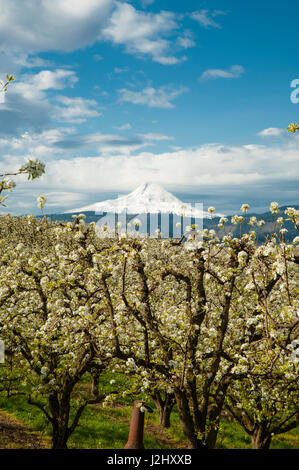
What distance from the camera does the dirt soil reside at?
14.1m

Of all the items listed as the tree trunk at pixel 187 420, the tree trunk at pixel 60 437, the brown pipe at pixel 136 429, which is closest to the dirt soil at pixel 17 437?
the tree trunk at pixel 60 437

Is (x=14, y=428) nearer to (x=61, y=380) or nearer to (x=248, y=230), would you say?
(x=61, y=380)

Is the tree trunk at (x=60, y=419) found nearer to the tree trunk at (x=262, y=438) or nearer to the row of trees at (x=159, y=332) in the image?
the row of trees at (x=159, y=332)

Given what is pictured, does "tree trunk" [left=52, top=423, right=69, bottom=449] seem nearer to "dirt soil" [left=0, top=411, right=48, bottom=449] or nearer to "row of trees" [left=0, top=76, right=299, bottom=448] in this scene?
"row of trees" [left=0, top=76, right=299, bottom=448]

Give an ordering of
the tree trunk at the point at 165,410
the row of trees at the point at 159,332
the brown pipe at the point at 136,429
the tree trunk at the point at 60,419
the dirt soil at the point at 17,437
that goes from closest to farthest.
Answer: the row of trees at the point at 159,332
the brown pipe at the point at 136,429
the tree trunk at the point at 60,419
the dirt soil at the point at 17,437
the tree trunk at the point at 165,410

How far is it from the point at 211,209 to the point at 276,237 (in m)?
2.11

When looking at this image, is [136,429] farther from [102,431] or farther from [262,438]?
[262,438]

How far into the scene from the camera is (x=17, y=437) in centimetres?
1493

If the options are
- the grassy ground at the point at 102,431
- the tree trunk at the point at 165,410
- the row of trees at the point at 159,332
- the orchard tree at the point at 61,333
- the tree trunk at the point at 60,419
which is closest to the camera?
the row of trees at the point at 159,332

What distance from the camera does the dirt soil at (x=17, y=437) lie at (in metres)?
14.1

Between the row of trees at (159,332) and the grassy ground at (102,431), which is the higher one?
the row of trees at (159,332)

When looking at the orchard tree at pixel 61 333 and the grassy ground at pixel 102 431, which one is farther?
the grassy ground at pixel 102 431

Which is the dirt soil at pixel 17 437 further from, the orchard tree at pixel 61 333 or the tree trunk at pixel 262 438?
the tree trunk at pixel 262 438

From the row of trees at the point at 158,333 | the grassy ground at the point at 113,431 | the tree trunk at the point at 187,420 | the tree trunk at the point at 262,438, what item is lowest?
the grassy ground at the point at 113,431
